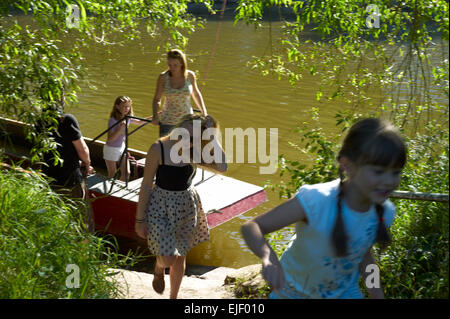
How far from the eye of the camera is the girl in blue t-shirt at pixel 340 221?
2344 millimetres

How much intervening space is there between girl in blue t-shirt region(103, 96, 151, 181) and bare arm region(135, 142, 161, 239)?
3.04 m

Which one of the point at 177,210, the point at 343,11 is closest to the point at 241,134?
the point at 343,11

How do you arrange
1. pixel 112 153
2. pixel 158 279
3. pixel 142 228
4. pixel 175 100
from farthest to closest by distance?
pixel 112 153 → pixel 175 100 → pixel 158 279 → pixel 142 228

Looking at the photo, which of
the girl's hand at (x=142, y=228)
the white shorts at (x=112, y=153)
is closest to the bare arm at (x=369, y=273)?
the girl's hand at (x=142, y=228)

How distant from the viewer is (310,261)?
2516 millimetres

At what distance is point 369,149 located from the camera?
2.36 metres

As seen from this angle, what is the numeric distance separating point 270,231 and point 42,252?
2.35 meters

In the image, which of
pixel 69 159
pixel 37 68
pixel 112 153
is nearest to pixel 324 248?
pixel 37 68

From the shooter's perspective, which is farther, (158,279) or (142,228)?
(158,279)

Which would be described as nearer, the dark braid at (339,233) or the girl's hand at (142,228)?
the dark braid at (339,233)

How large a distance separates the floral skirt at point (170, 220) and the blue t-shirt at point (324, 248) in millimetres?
2049

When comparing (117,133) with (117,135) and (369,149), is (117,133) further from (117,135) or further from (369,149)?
(369,149)

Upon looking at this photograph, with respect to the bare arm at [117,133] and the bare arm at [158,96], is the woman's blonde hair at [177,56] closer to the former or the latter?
the bare arm at [158,96]
